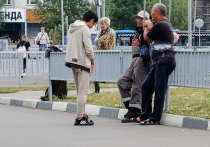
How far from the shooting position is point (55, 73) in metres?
12.1

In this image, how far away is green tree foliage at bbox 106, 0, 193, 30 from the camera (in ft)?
201

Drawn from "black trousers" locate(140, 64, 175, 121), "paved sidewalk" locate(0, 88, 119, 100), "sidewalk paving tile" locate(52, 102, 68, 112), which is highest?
"black trousers" locate(140, 64, 175, 121)

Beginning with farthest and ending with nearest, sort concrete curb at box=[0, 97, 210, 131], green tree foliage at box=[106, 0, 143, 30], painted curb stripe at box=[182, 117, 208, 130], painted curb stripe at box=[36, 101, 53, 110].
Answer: green tree foliage at box=[106, 0, 143, 30] < painted curb stripe at box=[36, 101, 53, 110] < concrete curb at box=[0, 97, 210, 131] < painted curb stripe at box=[182, 117, 208, 130]

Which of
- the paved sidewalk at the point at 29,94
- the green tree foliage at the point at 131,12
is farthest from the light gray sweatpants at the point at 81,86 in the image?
the green tree foliage at the point at 131,12

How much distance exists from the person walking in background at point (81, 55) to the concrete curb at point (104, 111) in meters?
1.10

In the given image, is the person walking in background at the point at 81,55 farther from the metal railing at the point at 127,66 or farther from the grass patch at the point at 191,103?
the grass patch at the point at 191,103

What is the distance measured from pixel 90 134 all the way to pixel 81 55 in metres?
1.55

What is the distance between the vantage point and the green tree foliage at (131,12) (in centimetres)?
6138

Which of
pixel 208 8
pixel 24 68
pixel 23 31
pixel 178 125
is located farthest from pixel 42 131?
pixel 208 8

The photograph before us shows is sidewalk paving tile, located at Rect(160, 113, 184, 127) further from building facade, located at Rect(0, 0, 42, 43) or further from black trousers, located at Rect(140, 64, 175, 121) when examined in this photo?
building facade, located at Rect(0, 0, 42, 43)

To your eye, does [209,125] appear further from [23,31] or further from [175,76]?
[23,31]

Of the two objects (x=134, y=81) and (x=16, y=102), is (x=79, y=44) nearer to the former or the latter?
(x=134, y=81)

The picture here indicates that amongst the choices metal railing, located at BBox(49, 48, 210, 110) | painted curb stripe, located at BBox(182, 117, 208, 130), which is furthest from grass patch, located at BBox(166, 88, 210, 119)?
metal railing, located at BBox(49, 48, 210, 110)

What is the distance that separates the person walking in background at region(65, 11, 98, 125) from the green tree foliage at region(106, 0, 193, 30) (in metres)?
50.5
